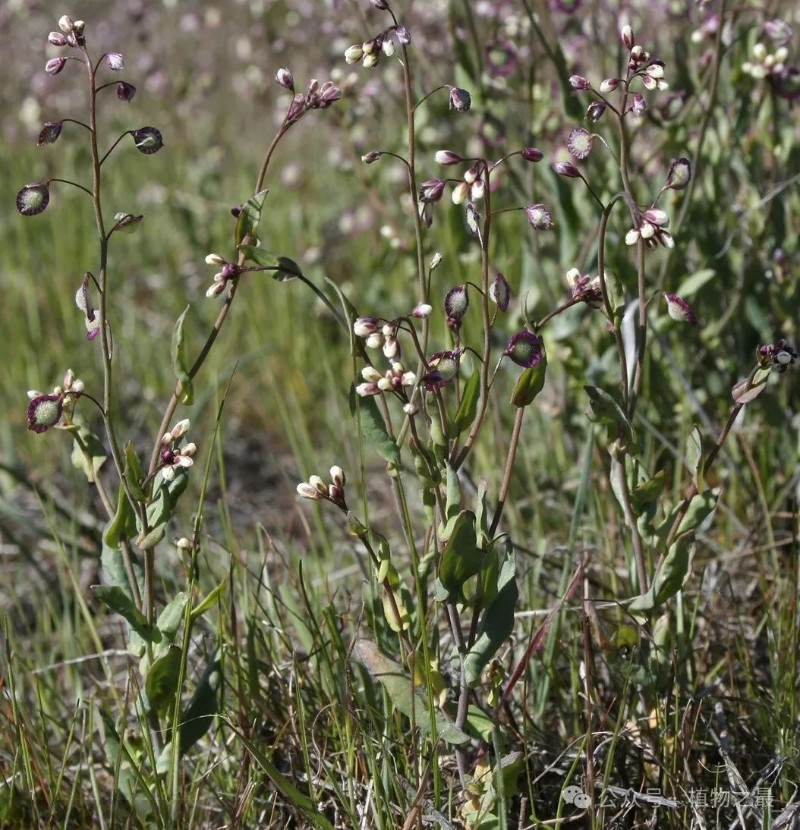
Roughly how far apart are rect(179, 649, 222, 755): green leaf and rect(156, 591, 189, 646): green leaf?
0.24 feet

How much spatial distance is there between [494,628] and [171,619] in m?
0.42

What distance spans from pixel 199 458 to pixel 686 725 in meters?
1.73

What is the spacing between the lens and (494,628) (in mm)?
1320

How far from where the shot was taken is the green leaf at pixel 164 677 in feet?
4.42

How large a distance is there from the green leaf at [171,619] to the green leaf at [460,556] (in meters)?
0.35

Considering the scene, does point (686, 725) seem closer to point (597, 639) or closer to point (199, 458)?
point (597, 639)

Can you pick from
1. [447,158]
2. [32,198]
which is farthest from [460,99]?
[32,198]

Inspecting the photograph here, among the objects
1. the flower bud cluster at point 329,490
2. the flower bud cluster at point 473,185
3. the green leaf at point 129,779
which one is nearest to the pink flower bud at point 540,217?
the flower bud cluster at point 473,185

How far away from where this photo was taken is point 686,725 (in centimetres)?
141

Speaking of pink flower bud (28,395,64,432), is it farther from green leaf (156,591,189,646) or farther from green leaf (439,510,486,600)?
green leaf (439,510,486,600)

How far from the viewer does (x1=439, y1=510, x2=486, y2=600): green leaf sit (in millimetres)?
1229

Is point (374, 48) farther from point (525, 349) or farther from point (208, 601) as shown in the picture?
point (208, 601)

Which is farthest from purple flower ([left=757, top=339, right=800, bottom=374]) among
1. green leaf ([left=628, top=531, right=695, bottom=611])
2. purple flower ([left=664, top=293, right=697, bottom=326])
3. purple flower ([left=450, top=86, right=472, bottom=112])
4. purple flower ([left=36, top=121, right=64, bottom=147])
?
purple flower ([left=36, top=121, right=64, bottom=147])

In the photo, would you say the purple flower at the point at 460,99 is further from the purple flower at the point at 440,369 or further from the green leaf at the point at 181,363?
the green leaf at the point at 181,363
